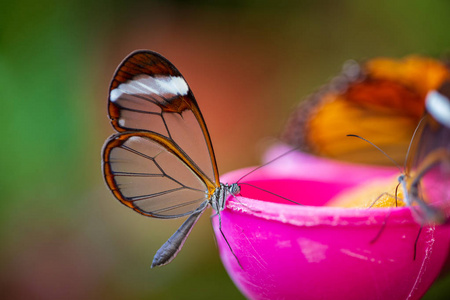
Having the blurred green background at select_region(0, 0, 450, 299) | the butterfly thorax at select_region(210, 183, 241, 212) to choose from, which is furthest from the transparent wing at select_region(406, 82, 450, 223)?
the blurred green background at select_region(0, 0, 450, 299)

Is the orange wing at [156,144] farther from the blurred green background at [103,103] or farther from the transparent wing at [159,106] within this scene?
the blurred green background at [103,103]

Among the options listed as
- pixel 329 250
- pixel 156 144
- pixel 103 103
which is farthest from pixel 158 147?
pixel 103 103

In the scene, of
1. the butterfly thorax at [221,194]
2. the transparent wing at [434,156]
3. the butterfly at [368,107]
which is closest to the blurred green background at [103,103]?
the butterfly at [368,107]

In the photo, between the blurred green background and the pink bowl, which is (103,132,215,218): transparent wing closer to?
the pink bowl

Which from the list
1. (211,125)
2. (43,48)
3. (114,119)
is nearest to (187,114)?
(114,119)

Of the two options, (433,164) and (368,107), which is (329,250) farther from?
(368,107)

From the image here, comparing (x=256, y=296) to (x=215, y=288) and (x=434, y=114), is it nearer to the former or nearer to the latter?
(x=434, y=114)
